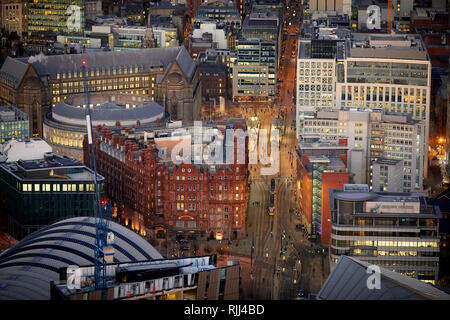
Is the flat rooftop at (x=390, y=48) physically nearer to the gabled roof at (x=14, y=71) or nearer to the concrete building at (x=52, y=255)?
the gabled roof at (x=14, y=71)

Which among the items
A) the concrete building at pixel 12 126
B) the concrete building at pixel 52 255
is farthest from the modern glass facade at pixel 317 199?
the concrete building at pixel 12 126

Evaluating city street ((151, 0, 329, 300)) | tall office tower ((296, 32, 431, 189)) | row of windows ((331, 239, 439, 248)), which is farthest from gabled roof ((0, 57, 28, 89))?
row of windows ((331, 239, 439, 248))

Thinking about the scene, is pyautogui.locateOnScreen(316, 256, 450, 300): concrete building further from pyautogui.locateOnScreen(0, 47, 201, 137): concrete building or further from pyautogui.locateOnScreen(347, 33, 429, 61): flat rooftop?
pyautogui.locateOnScreen(0, 47, 201, 137): concrete building

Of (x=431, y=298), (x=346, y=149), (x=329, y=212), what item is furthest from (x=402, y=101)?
(x=431, y=298)

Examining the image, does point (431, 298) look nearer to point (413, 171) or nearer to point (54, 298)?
point (54, 298)

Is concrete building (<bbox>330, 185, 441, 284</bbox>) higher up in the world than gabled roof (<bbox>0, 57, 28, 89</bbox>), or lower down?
lower down

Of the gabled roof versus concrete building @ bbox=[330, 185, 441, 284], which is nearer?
concrete building @ bbox=[330, 185, 441, 284]
